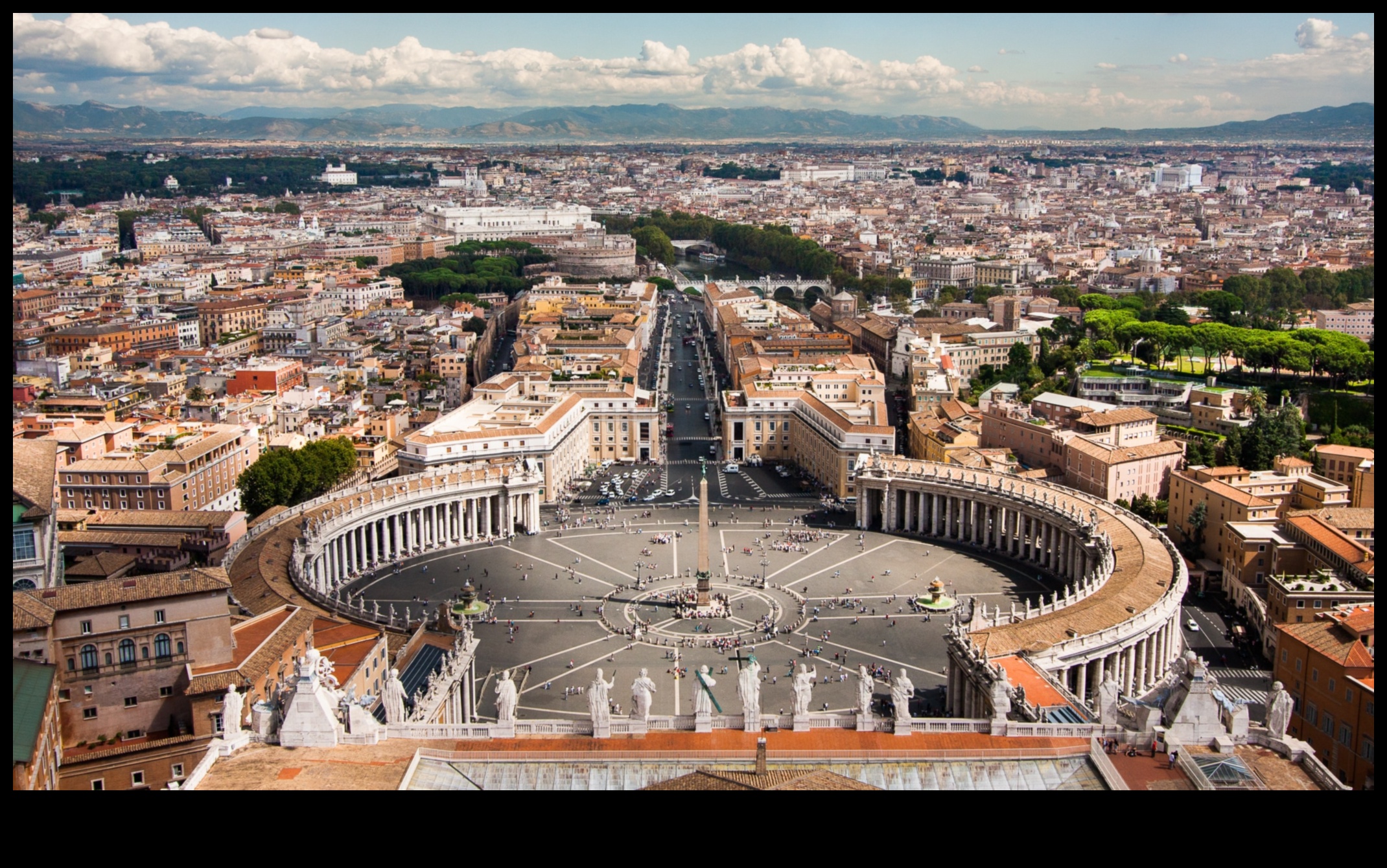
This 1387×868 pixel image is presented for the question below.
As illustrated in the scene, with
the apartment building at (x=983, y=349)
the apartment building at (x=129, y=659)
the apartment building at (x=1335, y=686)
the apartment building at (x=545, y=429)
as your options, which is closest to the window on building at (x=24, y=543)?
the apartment building at (x=129, y=659)

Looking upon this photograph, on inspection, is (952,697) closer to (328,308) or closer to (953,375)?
(953,375)

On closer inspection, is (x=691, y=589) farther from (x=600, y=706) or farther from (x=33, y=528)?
(x=600, y=706)

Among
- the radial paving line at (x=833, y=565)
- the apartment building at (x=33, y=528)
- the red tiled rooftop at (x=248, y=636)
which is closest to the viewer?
the red tiled rooftop at (x=248, y=636)

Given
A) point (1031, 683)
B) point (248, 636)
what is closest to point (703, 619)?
point (1031, 683)

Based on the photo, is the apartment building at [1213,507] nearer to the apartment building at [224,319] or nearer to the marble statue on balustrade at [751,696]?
the marble statue on balustrade at [751,696]

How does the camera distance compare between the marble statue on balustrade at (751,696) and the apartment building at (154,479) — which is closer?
the marble statue on balustrade at (751,696)
